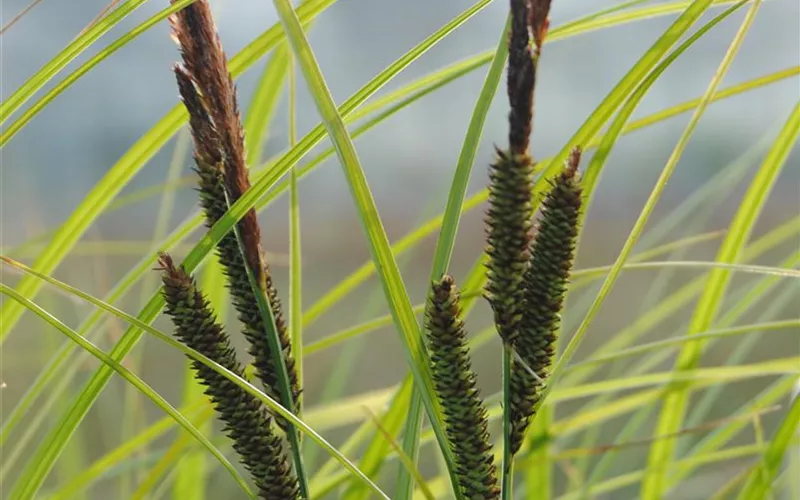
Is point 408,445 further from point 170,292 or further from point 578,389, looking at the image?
point 578,389

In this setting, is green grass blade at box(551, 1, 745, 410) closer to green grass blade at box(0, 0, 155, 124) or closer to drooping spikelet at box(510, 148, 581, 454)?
drooping spikelet at box(510, 148, 581, 454)

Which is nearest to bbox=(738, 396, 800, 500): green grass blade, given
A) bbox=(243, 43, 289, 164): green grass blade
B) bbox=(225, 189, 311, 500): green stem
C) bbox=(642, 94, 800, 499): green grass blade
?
bbox=(642, 94, 800, 499): green grass blade

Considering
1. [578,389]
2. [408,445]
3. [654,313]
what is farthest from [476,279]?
[654,313]

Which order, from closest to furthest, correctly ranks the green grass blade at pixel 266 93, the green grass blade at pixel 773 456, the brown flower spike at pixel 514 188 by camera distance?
1. the brown flower spike at pixel 514 188
2. the green grass blade at pixel 773 456
3. the green grass blade at pixel 266 93

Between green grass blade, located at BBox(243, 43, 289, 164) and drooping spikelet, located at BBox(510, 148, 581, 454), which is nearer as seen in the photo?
drooping spikelet, located at BBox(510, 148, 581, 454)

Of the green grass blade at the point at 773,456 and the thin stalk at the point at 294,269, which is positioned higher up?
the thin stalk at the point at 294,269

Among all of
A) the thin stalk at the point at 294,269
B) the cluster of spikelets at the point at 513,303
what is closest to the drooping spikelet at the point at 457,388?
the cluster of spikelets at the point at 513,303

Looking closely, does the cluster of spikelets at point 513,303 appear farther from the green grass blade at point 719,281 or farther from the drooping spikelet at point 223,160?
the green grass blade at point 719,281

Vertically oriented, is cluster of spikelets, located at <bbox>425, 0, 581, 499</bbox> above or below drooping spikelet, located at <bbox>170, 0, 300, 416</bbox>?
below
